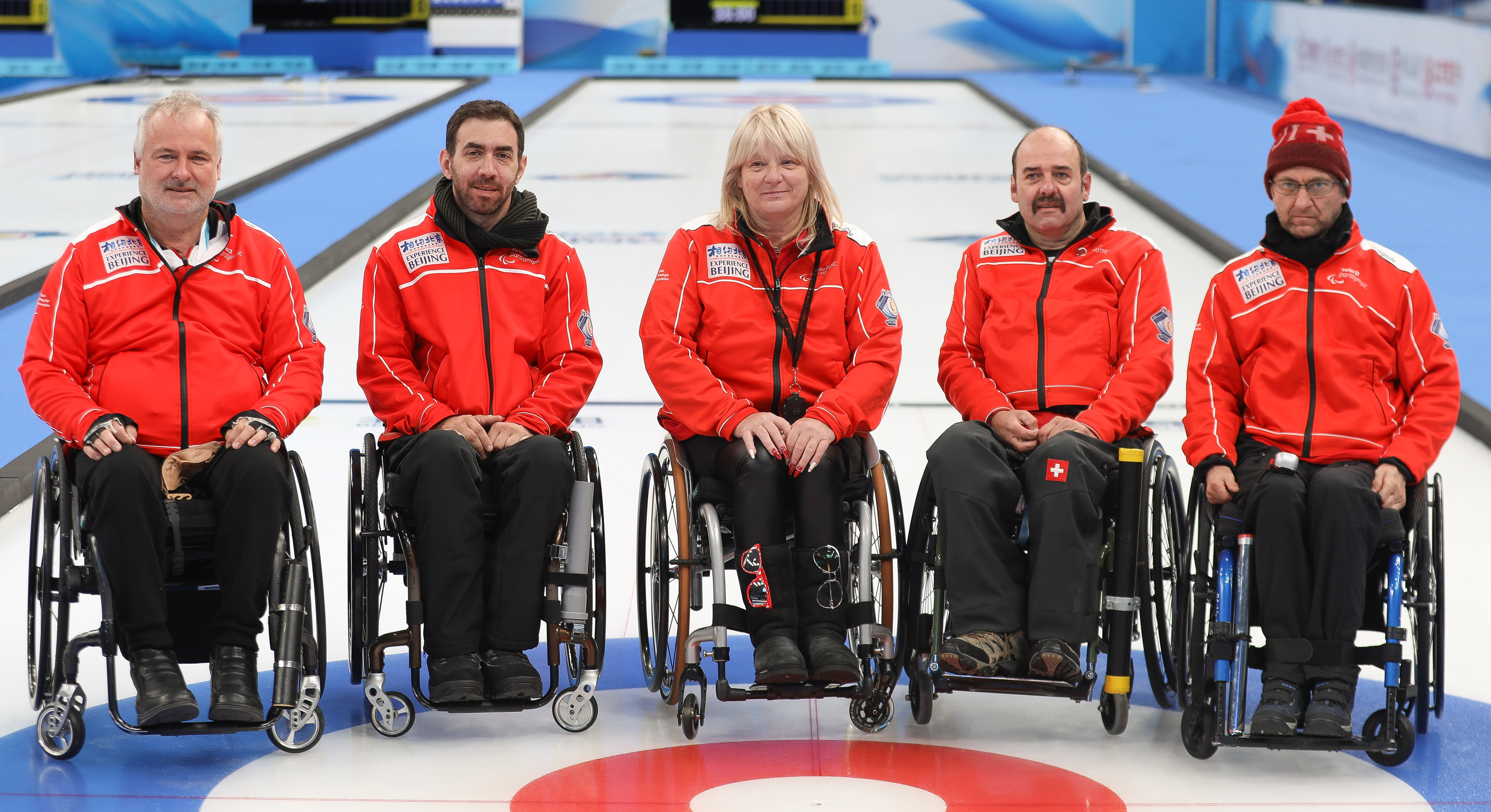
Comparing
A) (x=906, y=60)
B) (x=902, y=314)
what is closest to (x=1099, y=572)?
(x=902, y=314)

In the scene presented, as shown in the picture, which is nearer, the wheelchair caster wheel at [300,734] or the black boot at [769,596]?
the wheelchair caster wheel at [300,734]

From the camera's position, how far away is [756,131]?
2.82 metres

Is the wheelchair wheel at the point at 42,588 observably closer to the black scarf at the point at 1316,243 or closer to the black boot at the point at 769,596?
the black boot at the point at 769,596

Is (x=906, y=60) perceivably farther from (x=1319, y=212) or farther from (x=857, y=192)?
(x=1319, y=212)

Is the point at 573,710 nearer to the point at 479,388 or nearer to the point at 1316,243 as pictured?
the point at 479,388

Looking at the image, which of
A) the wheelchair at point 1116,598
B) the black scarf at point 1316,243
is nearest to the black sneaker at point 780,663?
the wheelchair at point 1116,598

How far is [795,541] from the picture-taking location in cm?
270

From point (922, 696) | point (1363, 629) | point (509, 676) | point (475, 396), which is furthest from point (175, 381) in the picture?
point (1363, 629)

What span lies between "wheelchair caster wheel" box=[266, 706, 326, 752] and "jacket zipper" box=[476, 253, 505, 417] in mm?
604

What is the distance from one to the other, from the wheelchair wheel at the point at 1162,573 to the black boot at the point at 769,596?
1.93 feet

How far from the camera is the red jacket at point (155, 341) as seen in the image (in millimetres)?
2613

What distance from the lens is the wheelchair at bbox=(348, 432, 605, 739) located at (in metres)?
2.60

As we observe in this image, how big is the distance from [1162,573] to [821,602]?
60cm

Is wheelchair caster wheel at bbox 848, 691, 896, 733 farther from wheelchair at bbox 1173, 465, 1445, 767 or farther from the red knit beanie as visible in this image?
the red knit beanie
